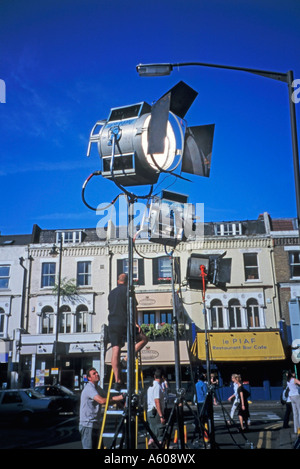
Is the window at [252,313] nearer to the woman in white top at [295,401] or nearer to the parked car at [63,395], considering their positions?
the parked car at [63,395]

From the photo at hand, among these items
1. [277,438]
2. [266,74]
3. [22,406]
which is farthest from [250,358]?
[266,74]

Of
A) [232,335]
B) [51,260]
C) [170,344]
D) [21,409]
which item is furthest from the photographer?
[232,335]

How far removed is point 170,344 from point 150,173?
11.9 meters

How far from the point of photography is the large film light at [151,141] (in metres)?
4.69

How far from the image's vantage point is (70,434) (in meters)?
9.13

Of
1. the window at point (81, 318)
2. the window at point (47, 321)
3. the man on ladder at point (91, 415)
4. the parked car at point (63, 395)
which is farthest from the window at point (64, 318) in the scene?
the man on ladder at point (91, 415)

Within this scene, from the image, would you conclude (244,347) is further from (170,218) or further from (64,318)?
(170,218)

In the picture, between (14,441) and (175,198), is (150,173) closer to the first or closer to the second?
(175,198)

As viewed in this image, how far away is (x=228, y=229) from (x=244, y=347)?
193 inches

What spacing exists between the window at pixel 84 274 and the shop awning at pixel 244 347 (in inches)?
260

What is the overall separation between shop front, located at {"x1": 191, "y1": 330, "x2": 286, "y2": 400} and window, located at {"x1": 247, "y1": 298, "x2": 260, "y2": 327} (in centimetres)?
42

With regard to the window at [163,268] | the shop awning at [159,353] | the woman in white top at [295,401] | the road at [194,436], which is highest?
the window at [163,268]

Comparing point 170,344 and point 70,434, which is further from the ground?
point 170,344

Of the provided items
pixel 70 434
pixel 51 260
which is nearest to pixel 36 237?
pixel 51 260
